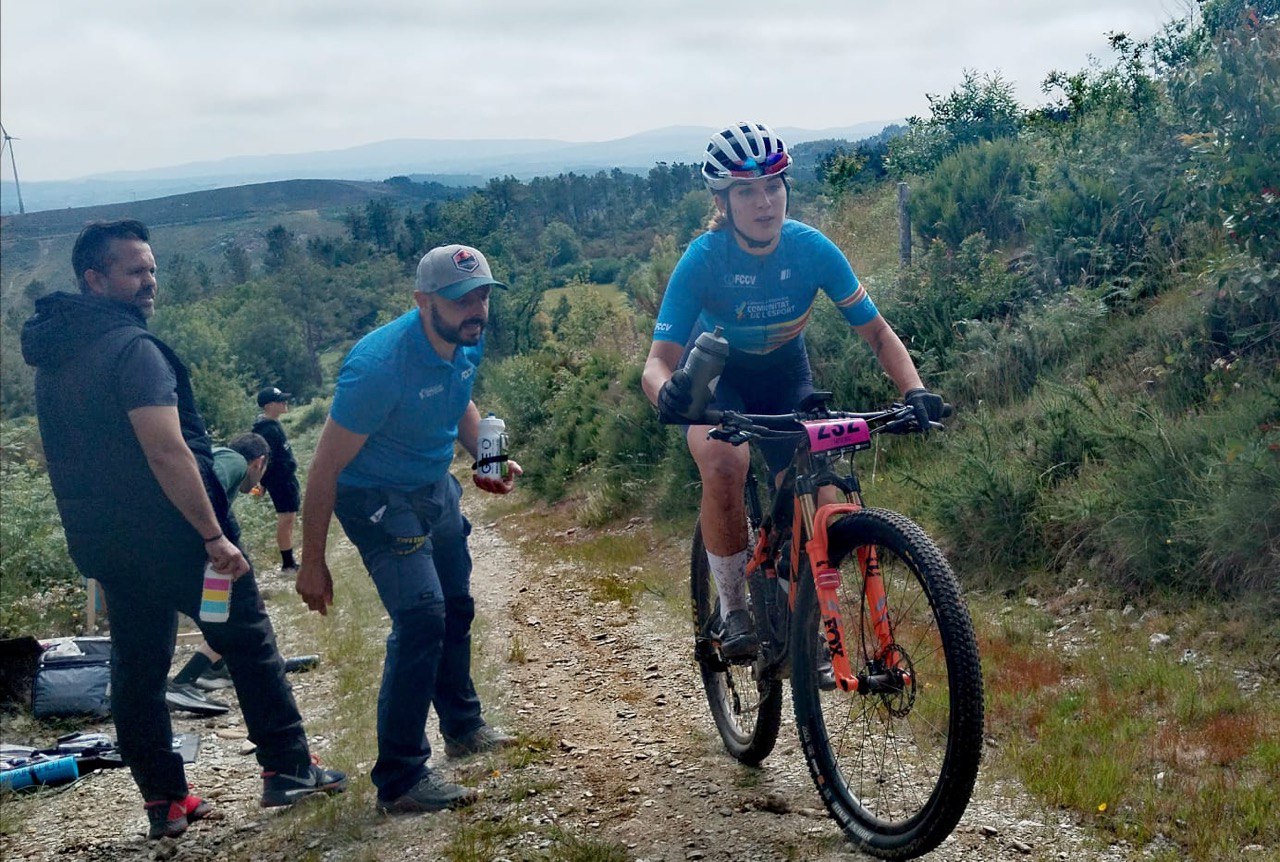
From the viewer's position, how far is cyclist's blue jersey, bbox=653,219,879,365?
13.2 feet

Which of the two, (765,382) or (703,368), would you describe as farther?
(765,382)

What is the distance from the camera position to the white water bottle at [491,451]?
4.77 m

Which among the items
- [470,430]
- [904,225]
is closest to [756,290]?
[470,430]

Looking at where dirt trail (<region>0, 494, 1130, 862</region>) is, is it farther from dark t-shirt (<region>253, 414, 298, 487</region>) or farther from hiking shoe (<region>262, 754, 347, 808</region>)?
dark t-shirt (<region>253, 414, 298, 487</region>)

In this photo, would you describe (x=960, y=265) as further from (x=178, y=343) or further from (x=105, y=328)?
(x=178, y=343)

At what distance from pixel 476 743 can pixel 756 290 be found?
95.8 inches

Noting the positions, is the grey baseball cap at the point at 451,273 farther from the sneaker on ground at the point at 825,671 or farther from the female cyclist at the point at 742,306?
the sneaker on ground at the point at 825,671

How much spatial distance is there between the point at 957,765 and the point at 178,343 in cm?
5415

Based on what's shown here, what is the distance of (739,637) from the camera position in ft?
13.1

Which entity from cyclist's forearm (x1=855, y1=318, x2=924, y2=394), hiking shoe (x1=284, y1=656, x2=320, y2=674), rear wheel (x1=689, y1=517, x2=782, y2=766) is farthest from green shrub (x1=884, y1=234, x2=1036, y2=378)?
hiking shoe (x1=284, y1=656, x2=320, y2=674)

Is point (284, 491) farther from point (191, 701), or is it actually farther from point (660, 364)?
point (660, 364)

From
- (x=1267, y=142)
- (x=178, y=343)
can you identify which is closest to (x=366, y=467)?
(x=1267, y=142)

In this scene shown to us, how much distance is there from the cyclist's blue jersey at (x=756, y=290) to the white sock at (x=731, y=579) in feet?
2.48

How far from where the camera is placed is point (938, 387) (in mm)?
9125
